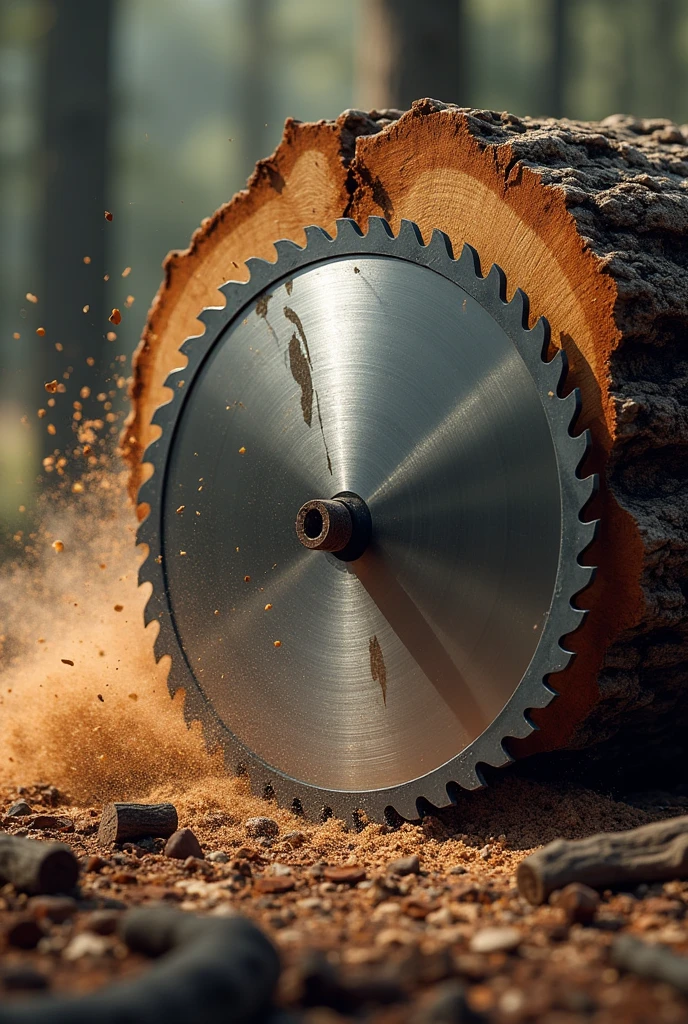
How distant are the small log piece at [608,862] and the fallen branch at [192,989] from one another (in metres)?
0.71

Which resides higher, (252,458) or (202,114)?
(202,114)

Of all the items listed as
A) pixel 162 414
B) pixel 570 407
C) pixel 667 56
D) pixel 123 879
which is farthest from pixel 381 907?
pixel 667 56

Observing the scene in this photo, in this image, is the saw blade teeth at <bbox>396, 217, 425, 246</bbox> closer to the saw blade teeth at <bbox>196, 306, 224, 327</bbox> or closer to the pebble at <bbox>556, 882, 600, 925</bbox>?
the saw blade teeth at <bbox>196, 306, 224, 327</bbox>

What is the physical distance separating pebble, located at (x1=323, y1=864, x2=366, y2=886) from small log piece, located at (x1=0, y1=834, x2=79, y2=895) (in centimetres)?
54

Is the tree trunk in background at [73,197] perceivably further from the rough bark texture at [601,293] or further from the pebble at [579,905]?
the pebble at [579,905]

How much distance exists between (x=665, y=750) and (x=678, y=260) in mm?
1445

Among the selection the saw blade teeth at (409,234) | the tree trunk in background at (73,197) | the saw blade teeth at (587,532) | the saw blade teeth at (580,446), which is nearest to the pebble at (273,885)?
the saw blade teeth at (587,532)

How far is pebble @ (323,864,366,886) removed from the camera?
2418mm

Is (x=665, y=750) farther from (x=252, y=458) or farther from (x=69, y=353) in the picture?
(x=69, y=353)

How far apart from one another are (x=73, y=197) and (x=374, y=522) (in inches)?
304

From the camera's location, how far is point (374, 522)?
3025 millimetres

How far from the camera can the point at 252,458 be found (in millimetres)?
3354

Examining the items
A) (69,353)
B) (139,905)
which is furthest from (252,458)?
(69,353)

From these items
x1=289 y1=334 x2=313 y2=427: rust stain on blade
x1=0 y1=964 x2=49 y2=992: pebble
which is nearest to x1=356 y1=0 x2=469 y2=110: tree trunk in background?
x1=289 y1=334 x2=313 y2=427: rust stain on blade
